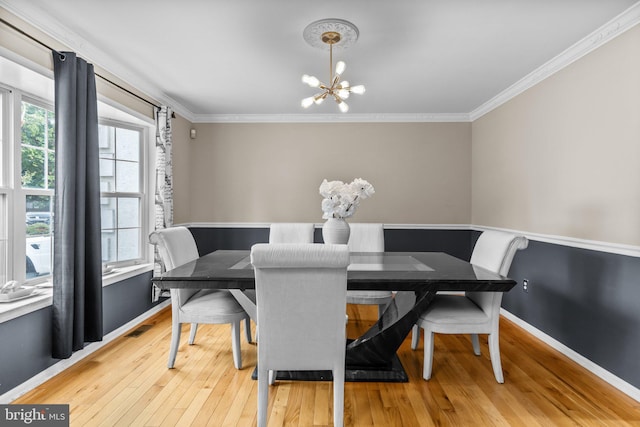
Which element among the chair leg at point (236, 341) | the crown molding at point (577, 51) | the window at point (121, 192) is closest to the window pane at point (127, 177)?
the window at point (121, 192)

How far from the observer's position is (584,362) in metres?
2.70

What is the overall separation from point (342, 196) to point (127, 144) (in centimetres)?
244

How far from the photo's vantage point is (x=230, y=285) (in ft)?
6.59

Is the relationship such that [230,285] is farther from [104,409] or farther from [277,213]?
[277,213]

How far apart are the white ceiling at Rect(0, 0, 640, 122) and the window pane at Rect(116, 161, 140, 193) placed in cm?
78

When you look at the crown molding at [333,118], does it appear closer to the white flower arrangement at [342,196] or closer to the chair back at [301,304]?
the white flower arrangement at [342,196]

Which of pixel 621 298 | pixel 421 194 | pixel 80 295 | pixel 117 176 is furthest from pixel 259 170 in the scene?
pixel 621 298

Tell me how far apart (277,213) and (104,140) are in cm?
219

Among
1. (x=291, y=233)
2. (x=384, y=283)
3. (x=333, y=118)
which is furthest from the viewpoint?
(x=333, y=118)

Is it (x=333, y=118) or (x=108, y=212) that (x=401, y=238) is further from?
(x=108, y=212)

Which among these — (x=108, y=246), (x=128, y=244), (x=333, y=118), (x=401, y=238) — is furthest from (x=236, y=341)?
(x=333, y=118)

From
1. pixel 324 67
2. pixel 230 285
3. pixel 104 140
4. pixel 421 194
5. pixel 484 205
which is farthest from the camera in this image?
pixel 421 194

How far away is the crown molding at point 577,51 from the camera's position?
236 cm

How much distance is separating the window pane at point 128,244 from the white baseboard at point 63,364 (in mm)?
616
